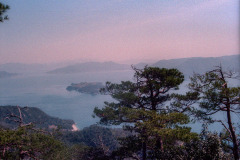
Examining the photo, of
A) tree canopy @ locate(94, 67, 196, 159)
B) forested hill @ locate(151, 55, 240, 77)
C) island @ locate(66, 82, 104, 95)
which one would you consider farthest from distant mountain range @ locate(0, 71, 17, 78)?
tree canopy @ locate(94, 67, 196, 159)

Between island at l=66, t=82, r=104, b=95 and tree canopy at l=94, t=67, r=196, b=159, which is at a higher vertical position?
tree canopy at l=94, t=67, r=196, b=159

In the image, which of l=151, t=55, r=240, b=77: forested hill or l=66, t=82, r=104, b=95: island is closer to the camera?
l=151, t=55, r=240, b=77: forested hill

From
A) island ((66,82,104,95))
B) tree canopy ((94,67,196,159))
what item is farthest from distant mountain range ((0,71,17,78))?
tree canopy ((94,67,196,159))

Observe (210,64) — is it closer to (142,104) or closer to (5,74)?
(142,104)

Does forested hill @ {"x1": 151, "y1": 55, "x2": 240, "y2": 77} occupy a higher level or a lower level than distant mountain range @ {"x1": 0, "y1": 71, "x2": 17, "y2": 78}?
higher

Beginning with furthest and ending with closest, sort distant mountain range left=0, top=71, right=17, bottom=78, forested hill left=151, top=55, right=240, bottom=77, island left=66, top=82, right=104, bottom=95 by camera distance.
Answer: distant mountain range left=0, top=71, right=17, bottom=78 → island left=66, top=82, right=104, bottom=95 → forested hill left=151, top=55, right=240, bottom=77

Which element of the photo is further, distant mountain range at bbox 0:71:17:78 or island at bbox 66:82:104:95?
distant mountain range at bbox 0:71:17:78

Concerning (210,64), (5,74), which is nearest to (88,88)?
(210,64)

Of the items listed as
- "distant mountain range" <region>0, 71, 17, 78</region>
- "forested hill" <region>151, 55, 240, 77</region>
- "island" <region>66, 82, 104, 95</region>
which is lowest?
"island" <region>66, 82, 104, 95</region>

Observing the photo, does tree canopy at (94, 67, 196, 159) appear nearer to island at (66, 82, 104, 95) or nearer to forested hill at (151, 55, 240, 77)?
forested hill at (151, 55, 240, 77)

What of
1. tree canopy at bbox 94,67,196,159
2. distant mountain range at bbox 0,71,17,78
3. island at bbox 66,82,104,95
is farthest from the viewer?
distant mountain range at bbox 0,71,17,78

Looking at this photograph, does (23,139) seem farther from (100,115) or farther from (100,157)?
(100,157)

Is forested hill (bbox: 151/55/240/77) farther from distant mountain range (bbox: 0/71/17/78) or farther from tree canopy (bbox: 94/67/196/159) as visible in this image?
distant mountain range (bbox: 0/71/17/78)

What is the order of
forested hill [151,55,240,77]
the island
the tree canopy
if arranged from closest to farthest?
1. forested hill [151,55,240,77]
2. the tree canopy
3. the island
